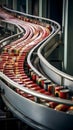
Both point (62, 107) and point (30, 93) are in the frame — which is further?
point (30, 93)

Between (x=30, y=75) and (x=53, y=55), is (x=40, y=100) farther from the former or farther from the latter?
(x=53, y=55)

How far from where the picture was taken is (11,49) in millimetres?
13289

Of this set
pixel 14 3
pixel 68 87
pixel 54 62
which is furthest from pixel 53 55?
pixel 14 3

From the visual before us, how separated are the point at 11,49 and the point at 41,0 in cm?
1086

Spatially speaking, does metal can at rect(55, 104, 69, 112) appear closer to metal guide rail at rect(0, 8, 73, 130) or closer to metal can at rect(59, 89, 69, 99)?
metal guide rail at rect(0, 8, 73, 130)

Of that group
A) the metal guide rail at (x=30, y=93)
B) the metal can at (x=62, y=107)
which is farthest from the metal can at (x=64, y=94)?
the metal can at (x=62, y=107)

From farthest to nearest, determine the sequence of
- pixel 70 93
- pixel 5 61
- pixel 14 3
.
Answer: pixel 14 3, pixel 5 61, pixel 70 93

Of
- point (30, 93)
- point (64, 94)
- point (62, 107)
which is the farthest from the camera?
point (64, 94)

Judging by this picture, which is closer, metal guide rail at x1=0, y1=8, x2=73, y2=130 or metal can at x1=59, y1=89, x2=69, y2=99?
metal guide rail at x1=0, y1=8, x2=73, y2=130

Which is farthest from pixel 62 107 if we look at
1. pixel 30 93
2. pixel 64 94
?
pixel 64 94

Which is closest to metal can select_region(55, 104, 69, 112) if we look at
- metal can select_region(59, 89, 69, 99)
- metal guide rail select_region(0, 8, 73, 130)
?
metal guide rail select_region(0, 8, 73, 130)

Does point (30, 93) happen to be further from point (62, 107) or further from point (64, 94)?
point (64, 94)

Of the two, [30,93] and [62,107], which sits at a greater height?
[30,93]

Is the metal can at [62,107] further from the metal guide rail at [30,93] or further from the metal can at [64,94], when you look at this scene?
the metal can at [64,94]
